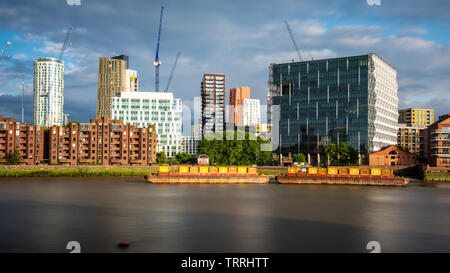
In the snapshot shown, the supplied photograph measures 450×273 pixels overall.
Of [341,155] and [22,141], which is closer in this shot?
[341,155]

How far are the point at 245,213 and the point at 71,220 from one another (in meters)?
20.1

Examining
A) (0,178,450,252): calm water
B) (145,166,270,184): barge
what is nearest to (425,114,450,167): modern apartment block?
(145,166,270,184): barge

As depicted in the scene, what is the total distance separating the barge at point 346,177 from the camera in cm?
10562

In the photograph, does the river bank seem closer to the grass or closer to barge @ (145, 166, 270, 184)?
the grass

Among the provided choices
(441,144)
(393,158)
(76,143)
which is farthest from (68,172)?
(441,144)

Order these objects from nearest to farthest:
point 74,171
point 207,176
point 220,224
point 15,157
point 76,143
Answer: point 220,224
point 207,176
point 74,171
point 15,157
point 76,143

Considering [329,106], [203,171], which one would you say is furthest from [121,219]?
[329,106]

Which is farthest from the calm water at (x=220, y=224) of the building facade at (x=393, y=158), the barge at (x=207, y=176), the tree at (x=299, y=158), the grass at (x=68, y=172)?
the tree at (x=299, y=158)

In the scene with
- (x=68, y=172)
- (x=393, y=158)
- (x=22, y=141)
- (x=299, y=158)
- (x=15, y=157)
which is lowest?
(x=68, y=172)

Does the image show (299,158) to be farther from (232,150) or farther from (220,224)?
(220,224)

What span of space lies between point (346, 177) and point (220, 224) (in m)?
70.0

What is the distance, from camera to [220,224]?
43938 mm
